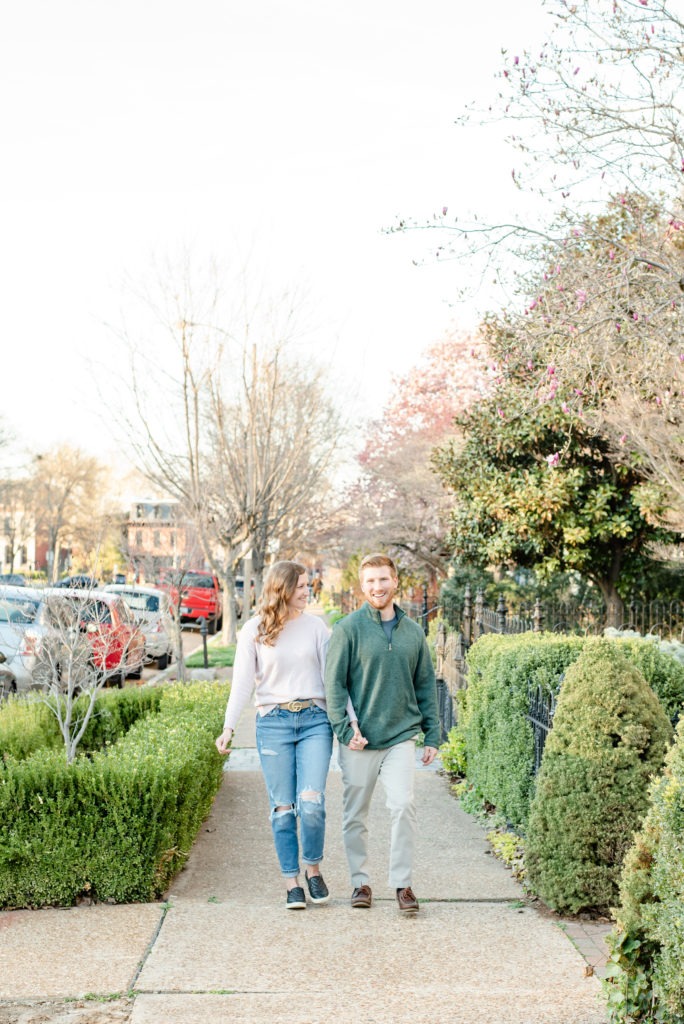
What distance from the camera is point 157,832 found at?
5648mm

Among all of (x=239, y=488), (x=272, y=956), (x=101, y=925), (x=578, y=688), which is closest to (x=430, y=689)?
(x=578, y=688)

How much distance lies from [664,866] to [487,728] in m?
4.28

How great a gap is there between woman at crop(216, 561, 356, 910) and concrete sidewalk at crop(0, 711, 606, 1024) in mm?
340

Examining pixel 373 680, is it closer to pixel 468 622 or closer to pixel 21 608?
pixel 468 622

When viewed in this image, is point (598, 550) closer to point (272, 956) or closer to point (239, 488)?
point (239, 488)

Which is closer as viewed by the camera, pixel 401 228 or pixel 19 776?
pixel 19 776

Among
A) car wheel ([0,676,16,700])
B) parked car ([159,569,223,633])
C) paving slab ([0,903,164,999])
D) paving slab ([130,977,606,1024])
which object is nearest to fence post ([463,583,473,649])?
car wheel ([0,676,16,700])

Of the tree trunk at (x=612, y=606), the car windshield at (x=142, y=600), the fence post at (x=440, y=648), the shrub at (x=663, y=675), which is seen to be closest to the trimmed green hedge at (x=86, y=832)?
the shrub at (x=663, y=675)

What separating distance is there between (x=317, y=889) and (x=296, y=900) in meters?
0.17

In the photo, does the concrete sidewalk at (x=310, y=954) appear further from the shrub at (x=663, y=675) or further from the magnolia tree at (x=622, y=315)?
the magnolia tree at (x=622, y=315)

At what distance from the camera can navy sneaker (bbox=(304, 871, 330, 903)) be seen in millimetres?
5570

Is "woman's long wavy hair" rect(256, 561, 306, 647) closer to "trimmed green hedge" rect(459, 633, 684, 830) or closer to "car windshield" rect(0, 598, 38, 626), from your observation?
"trimmed green hedge" rect(459, 633, 684, 830)

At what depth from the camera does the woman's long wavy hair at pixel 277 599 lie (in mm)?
5641

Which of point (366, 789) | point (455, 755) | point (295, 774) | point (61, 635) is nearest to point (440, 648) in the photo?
point (455, 755)
